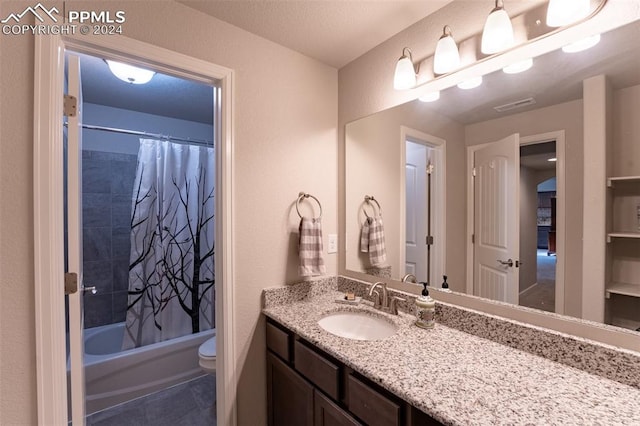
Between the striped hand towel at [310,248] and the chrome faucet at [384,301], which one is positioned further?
the striped hand towel at [310,248]

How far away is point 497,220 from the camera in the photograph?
47.3 inches

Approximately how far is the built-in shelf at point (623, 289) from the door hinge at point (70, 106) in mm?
2085

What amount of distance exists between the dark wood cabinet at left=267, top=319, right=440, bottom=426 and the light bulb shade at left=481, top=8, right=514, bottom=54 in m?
1.31

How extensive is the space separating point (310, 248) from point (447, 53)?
1.17 meters

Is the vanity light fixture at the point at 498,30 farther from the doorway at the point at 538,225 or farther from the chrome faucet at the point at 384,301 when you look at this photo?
the chrome faucet at the point at 384,301

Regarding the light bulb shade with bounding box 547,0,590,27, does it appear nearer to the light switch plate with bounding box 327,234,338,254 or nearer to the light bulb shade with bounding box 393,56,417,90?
A: the light bulb shade with bounding box 393,56,417,90

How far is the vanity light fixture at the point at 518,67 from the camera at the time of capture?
3.39 ft

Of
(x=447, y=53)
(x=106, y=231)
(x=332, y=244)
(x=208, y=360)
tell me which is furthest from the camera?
(x=106, y=231)

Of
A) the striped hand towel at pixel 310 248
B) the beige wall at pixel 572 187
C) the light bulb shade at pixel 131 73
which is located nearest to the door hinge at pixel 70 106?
the light bulb shade at pixel 131 73

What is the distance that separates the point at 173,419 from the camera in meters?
1.83

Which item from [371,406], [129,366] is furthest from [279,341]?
[129,366]

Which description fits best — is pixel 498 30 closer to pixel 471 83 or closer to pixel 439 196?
pixel 471 83

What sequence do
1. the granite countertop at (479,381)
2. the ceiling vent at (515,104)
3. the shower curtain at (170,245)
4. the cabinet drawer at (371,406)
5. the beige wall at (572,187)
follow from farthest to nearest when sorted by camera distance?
the shower curtain at (170,245)
the ceiling vent at (515,104)
the beige wall at (572,187)
the cabinet drawer at (371,406)
the granite countertop at (479,381)

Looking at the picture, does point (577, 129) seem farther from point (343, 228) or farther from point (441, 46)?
point (343, 228)
